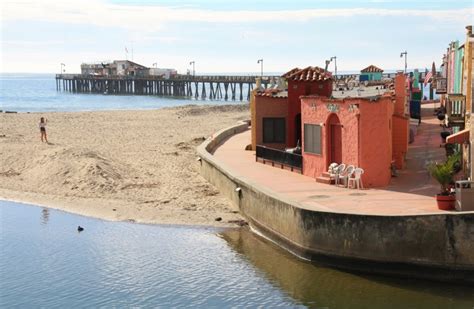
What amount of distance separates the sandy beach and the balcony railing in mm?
2214

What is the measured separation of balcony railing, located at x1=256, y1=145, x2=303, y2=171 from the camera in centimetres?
2289

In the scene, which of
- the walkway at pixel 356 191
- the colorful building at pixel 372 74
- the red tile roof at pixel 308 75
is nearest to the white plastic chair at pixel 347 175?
the walkway at pixel 356 191

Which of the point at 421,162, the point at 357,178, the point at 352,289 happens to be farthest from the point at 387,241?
the point at 421,162

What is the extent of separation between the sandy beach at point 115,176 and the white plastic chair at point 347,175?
3.28 m

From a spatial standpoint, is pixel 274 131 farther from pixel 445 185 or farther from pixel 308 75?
pixel 445 185

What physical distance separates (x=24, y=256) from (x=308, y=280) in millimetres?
6884

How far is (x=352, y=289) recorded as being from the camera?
49.0 feet

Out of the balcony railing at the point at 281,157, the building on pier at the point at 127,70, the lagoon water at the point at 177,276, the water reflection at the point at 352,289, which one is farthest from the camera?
the building on pier at the point at 127,70

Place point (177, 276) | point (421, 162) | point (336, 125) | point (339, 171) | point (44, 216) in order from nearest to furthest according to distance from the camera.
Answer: point (177, 276), point (339, 171), point (336, 125), point (44, 216), point (421, 162)

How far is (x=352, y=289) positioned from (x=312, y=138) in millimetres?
7707

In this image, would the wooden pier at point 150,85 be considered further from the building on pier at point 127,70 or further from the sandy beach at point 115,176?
the sandy beach at point 115,176

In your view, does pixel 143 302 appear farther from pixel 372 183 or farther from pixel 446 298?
pixel 372 183

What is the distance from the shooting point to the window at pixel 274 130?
2777 cm

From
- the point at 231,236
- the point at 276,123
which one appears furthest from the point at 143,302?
the point at 276,123
